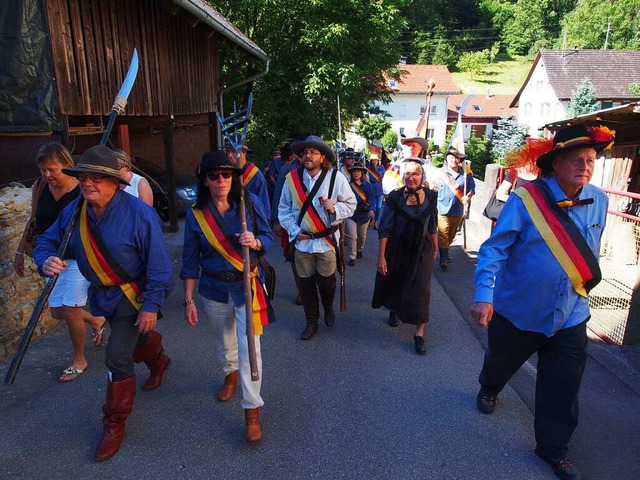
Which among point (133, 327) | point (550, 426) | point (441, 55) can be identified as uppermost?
point (441, 55)

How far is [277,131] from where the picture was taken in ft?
49.3

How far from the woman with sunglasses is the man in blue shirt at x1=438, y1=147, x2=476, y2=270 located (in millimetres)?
4799

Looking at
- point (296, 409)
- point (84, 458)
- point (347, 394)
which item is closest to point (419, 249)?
point (347, 394)

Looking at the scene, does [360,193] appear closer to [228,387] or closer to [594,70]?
[228,387]

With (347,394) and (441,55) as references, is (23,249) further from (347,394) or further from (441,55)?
(441,55)

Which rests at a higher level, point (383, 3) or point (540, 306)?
point (383, 3)

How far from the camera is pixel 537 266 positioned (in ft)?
9.51

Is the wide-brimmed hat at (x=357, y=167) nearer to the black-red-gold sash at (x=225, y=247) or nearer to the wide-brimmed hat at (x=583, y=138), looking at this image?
the black-red-gold sash at (x=225, y=247)

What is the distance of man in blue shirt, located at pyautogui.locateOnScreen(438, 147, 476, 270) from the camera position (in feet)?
24.9

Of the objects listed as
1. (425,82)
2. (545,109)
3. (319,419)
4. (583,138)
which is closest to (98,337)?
(319,419)

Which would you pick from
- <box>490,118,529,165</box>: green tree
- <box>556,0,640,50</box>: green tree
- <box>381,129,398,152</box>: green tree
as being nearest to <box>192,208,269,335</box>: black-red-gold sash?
<box>490,118,529,165</box>: green tree

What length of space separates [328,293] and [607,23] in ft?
237

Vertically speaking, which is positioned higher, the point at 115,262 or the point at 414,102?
the point at 414,102

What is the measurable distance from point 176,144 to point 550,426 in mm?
13034
